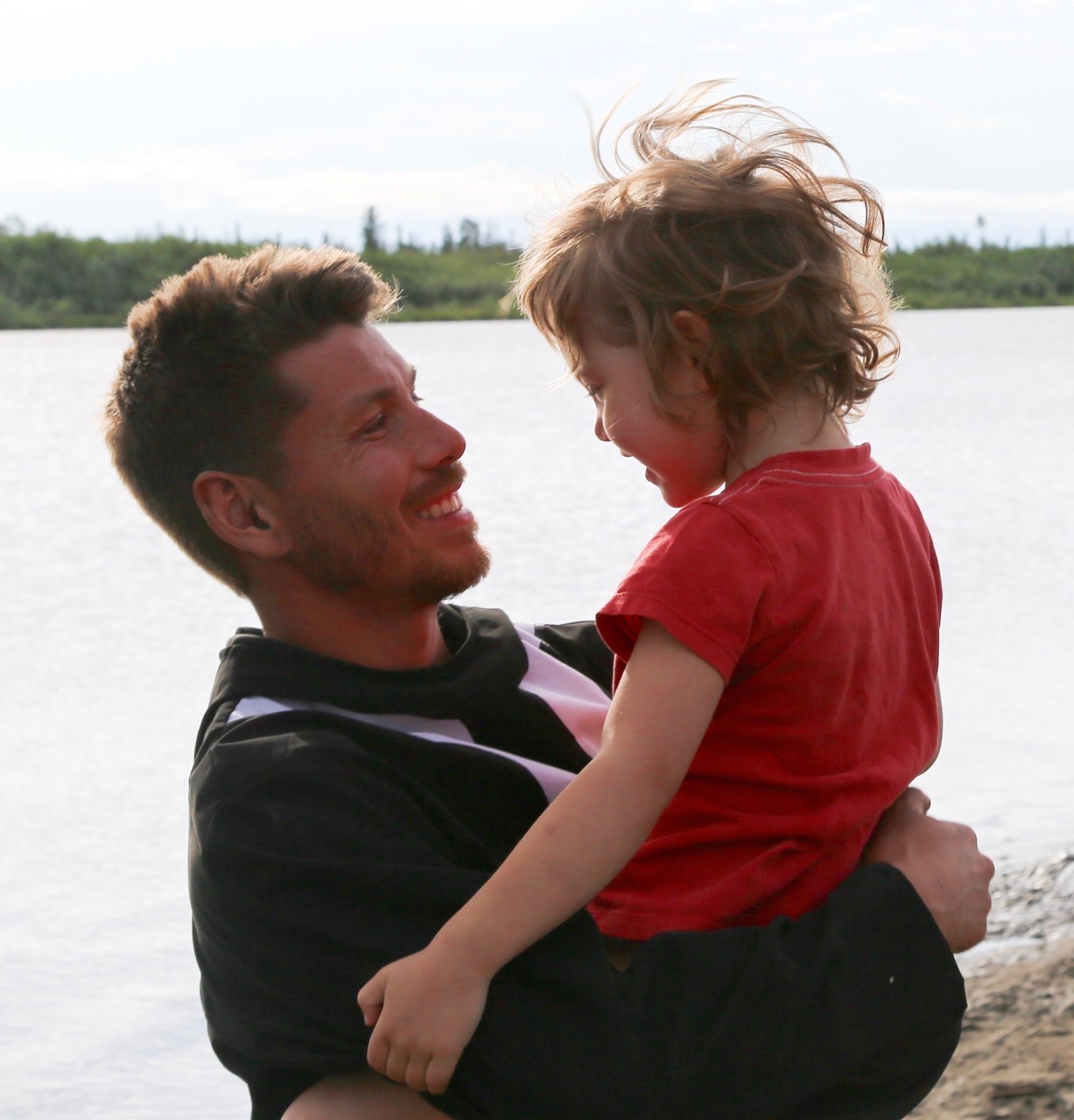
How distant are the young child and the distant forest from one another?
74.5 ft

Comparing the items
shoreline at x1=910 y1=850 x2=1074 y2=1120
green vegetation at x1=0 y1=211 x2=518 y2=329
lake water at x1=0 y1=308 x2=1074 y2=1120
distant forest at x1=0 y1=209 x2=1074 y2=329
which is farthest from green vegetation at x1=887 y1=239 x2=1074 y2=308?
shoreline at x1=910 y1=850 x2=1074 y2=1120

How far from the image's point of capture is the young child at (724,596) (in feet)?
4.75

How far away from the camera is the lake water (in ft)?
12.2

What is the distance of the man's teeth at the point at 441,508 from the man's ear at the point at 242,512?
6.9 inches

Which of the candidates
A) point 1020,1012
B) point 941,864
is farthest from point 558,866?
point 1020,1012

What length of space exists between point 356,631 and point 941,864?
2.51 ft

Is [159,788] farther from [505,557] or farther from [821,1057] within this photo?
[821,1057]

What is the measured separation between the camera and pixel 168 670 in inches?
247

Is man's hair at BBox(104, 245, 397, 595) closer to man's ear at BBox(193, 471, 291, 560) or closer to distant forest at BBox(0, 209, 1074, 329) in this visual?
man's ear at BBox(193, 471, 291, 560)

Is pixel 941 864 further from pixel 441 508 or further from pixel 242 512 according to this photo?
pixel 242 512

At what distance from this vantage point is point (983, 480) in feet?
→ 35.4

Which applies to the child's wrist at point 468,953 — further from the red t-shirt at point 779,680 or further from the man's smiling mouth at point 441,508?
the man's smiling mouth at point 441,508

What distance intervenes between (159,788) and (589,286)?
3662mm

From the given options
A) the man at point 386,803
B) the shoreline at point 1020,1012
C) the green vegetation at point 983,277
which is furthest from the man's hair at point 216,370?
the green vegetation at point 983,277
